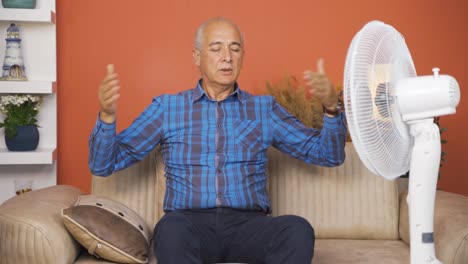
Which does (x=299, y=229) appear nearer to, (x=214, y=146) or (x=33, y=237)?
(x=214, y=146)

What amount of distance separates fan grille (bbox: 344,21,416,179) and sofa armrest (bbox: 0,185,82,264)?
1029mm

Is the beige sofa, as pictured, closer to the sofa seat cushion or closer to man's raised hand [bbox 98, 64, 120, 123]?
the sofa seat cushion

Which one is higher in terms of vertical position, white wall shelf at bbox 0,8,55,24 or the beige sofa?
white wall shelf at bbox 0,8,55,24

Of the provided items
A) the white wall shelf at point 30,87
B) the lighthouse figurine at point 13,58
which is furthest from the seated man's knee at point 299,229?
the lighthouse figurine at point 13,58

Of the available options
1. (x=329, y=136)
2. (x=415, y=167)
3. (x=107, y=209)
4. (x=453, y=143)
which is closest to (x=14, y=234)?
Result: (x=107, y=209)

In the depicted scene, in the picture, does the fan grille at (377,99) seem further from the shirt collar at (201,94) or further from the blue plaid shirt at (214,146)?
the shirt collar at (201,94)

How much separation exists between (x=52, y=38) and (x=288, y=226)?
191cm

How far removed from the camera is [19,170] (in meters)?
3.59

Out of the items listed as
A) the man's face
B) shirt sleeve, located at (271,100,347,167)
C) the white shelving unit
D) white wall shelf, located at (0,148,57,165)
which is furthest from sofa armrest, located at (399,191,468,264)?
the white shelving unit

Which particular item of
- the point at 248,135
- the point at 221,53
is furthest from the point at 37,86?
the point at 248,135

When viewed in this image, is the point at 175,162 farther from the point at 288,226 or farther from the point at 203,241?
the point at 288,226

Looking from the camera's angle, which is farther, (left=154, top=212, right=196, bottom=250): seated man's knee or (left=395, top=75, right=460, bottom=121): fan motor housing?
(left=154, top=212, right=196, bottom=250): seated man's knee

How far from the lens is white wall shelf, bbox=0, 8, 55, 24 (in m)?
3.33

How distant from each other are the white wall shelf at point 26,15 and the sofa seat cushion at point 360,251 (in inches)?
67.9
